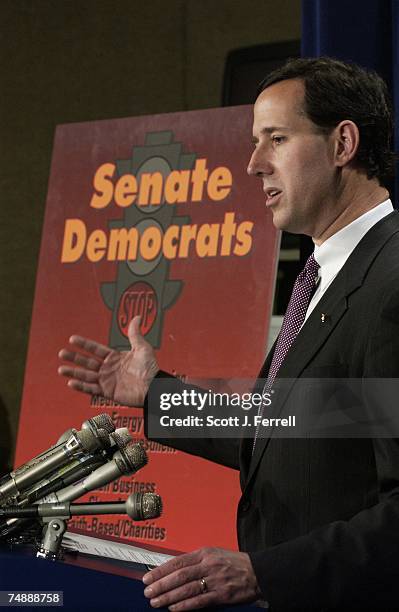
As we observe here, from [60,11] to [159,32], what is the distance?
463 mm

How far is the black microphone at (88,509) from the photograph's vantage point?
1.12m

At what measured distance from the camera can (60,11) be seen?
3973 mm

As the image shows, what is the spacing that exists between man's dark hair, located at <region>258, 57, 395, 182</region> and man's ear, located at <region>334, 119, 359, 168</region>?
0.04 ft

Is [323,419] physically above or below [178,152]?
below

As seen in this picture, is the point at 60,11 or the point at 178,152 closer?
the point at 178,152

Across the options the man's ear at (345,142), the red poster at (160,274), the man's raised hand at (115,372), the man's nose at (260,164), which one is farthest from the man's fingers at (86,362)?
the red poster at (160,274)

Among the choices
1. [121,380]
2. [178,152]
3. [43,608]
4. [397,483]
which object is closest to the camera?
[43,608]

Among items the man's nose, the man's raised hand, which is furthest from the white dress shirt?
the man's raised hand

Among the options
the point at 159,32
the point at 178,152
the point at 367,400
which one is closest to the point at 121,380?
the point at 367,400

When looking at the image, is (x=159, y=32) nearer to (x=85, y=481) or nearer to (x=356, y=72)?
(x=356, y=72)

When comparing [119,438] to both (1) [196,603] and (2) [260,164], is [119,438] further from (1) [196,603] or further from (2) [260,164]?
(2) [260,164]

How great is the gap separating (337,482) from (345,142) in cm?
52

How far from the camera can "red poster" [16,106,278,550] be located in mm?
2559

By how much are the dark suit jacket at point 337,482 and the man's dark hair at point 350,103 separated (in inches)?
5.4
